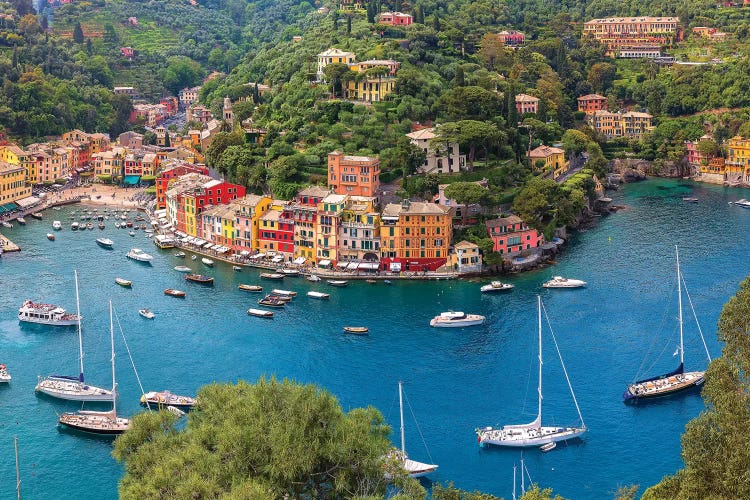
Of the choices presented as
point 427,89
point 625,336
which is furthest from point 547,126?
point 625,336

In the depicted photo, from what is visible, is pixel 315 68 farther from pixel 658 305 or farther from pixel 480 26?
pixel 658 305

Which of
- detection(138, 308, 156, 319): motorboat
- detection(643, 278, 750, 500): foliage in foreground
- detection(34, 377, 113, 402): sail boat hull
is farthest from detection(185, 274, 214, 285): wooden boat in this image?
detection(643, 278, 750, 500): foliage in foreground

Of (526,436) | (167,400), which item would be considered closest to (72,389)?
(167,400)

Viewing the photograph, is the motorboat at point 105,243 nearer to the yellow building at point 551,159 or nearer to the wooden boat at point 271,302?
the wooden boat at point 271,302

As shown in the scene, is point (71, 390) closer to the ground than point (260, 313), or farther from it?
closer to the ground

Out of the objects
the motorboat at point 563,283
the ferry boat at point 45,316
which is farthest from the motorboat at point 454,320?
the ferry boat at point 45,316

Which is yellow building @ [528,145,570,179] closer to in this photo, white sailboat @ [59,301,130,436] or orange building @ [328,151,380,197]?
orange building @ [328,151,380,197]

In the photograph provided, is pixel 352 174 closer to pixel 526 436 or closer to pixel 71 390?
pixel 71 390
